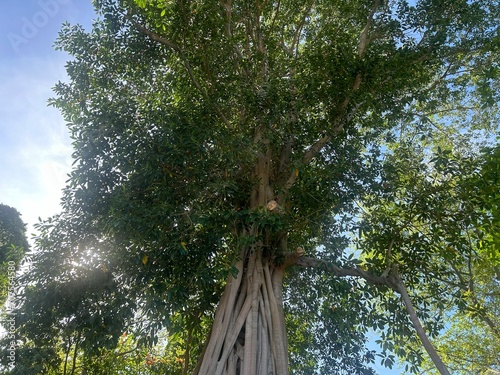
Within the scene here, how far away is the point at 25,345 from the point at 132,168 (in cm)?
233

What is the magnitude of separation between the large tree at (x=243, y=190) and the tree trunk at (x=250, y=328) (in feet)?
0.05

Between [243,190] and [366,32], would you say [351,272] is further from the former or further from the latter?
[366,32]

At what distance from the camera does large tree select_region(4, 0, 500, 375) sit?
397 centimetres

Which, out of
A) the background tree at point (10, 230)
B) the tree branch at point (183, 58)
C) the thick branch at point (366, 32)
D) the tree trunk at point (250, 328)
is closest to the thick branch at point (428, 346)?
the tree trunk at point (250, 328)

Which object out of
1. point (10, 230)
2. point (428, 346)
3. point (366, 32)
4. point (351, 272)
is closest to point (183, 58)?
point (366, 32)

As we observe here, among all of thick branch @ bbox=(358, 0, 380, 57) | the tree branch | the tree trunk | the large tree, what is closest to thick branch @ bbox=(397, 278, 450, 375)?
the large tree

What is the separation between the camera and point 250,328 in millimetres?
3883

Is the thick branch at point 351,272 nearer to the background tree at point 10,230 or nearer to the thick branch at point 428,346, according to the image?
the thick branch at point 428,346

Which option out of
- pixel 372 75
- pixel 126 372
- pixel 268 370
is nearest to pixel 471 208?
pixel 372 75

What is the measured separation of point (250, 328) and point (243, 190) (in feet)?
5.90

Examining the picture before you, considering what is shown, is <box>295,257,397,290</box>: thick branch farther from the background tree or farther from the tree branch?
the background tree

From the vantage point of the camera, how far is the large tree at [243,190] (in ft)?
13.0

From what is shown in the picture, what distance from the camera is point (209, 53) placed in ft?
16.7

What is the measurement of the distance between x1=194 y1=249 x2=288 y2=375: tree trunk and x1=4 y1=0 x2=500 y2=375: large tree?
16mm
